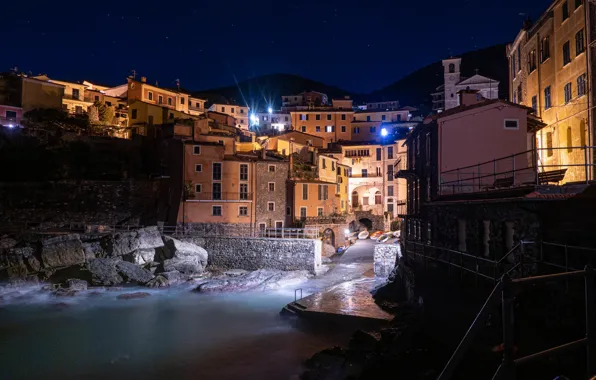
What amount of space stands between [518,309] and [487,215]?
4.87 m

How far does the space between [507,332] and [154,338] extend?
69.3ft

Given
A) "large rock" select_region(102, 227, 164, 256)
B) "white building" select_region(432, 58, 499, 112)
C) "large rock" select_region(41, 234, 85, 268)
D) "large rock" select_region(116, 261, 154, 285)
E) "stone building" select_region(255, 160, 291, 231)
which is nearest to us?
"large rock" select_region(116, 261, 154, 285)

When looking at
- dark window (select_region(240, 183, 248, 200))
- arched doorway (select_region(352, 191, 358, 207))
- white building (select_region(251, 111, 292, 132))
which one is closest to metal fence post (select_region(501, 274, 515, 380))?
dark window (select_region(240, 183, 248, 200))

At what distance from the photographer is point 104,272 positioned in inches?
1304

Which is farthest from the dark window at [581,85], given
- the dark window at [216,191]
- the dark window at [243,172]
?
the dark window at [216,191]

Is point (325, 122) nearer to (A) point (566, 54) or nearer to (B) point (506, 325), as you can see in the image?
(A) point (566, 54)

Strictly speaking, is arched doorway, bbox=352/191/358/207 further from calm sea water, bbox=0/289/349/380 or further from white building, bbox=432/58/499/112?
calm sea water, bbox=0/289/349/380

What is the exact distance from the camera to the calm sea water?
1683 centimetres

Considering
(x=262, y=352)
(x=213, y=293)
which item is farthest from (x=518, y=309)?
Answer: (x=213, y=293)

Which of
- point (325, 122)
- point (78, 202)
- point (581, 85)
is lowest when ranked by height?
point (78, 202)

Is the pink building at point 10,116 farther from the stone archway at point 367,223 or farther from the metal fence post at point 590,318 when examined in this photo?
the metal fence post at point 590,318

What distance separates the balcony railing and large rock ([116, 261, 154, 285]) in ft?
29.4

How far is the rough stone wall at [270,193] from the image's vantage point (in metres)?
42.8

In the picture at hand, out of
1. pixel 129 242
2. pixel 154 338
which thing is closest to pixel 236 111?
pixel 129 242
